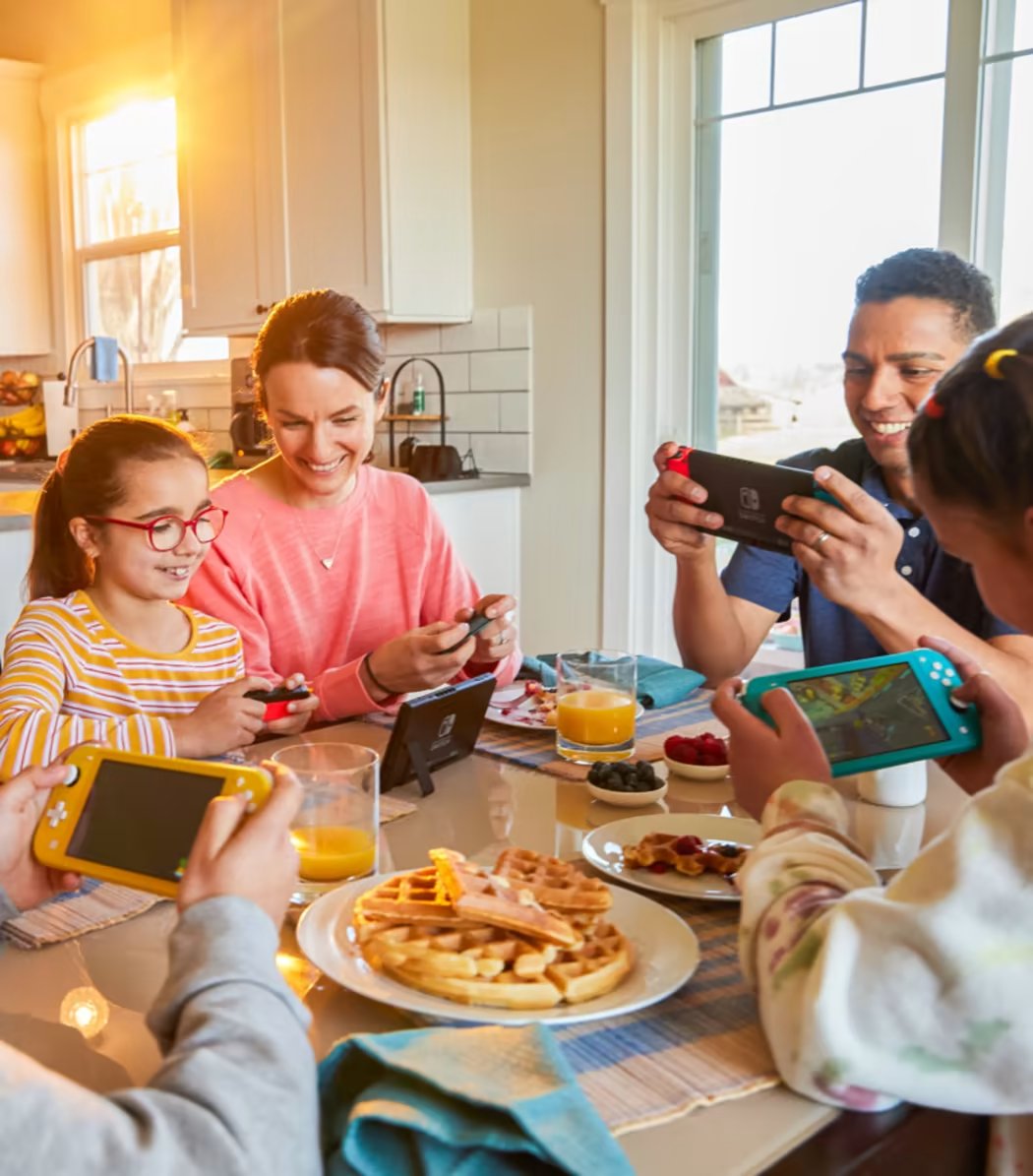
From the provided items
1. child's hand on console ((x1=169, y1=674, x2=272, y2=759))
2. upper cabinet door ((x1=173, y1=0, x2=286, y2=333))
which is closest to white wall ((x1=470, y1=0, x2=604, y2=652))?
upper cabinet door ((x1=173, y1=0, x2=286, y2=333))

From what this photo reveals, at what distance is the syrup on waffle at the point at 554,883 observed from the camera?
963mm

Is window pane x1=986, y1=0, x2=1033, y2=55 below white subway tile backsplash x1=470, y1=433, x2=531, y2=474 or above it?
above

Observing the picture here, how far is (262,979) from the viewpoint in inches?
28.6

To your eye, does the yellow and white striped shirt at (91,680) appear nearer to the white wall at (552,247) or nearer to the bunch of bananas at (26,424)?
the white wall at (552,247)

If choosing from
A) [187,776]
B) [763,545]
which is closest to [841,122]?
[763,545]

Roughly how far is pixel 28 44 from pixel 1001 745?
5.38m

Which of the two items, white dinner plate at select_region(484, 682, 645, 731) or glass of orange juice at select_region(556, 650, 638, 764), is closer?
glass of orange juice at select_region(556, 650, 638, 764)

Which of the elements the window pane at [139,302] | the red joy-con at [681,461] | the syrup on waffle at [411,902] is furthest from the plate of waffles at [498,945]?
the window pane at [139,302]

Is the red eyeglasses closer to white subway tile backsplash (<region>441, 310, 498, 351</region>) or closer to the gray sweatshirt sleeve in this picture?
the gray sweatshirt sleeve

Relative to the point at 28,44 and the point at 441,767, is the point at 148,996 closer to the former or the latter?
the point at 441,767

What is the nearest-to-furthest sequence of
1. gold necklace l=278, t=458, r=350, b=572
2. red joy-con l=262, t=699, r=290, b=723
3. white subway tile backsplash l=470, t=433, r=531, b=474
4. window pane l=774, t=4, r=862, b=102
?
red joy-con l=262, t=699, r=290, b=723, gold necklace l=278, t=458, r=350, b=572, window pane l=774, t=4, r=862, b=102, white subway tile backsplash l=470, t=433, r=531, b=474

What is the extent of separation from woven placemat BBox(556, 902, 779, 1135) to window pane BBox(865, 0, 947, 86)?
254 centimetres

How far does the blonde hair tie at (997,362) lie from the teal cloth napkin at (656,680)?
0.97 metres

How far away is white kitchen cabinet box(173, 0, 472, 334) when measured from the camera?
11.6 ft
